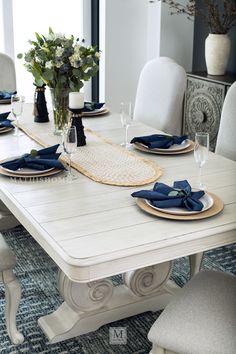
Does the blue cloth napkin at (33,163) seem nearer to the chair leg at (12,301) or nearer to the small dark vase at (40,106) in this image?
the chair leg at (12,301)

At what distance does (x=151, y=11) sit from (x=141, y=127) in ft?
6.45

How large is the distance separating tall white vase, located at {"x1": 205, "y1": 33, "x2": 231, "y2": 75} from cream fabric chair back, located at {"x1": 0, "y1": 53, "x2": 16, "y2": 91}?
1405mm

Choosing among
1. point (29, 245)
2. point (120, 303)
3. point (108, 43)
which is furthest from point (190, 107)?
point (120, 303)

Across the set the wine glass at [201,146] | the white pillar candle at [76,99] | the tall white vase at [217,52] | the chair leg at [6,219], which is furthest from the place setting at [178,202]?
the tall white vase at [217,52]

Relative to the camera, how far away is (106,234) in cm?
152

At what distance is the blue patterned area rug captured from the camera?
212cm

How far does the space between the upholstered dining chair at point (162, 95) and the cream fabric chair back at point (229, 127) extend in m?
0.41

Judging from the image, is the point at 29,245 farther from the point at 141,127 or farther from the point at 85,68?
the point at 85,68

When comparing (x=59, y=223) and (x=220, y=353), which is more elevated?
(x=59, y=223)

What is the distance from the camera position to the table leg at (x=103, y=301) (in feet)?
6.83

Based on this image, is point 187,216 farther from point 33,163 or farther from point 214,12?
point 214,12

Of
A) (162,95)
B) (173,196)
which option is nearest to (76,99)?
(173,196)

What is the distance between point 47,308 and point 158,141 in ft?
2.83

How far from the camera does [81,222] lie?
1.60 m
